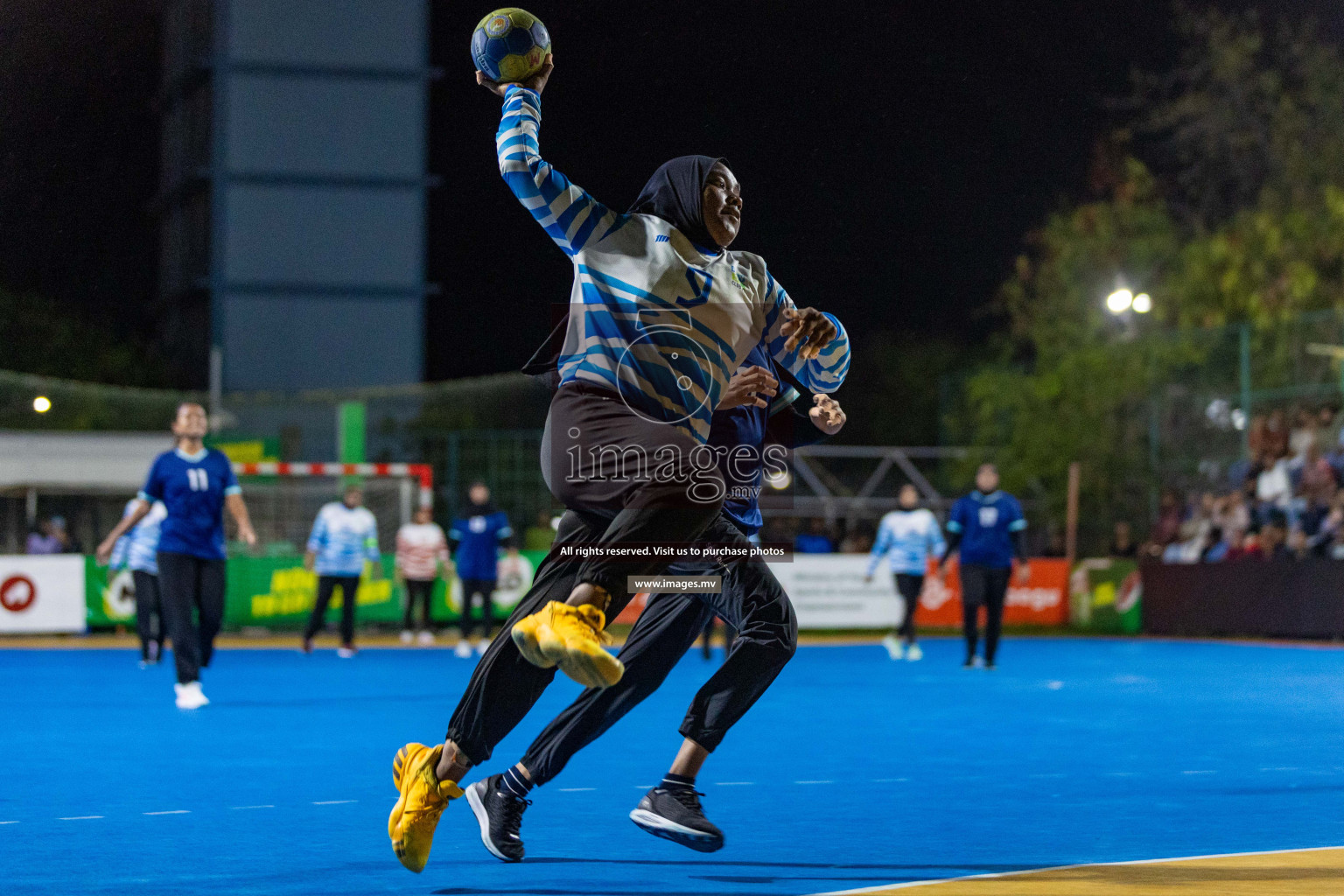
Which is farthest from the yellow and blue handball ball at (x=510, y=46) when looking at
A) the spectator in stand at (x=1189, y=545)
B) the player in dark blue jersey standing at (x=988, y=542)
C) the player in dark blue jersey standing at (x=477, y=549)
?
the spectator in stand at (x=1189, y=545)

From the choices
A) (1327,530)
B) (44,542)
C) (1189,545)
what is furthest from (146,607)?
(1189,545)

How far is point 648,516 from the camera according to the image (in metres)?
4.43

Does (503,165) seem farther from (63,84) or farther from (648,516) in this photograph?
(63,84)

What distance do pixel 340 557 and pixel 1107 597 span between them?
1178cm

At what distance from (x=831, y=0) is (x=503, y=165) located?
3.33 m

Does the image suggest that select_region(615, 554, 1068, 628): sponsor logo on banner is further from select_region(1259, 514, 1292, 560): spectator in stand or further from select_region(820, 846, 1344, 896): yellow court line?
select_region(820, 846, 1344, 896): yellow court line

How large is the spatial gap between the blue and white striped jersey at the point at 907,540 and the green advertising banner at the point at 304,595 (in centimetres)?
562

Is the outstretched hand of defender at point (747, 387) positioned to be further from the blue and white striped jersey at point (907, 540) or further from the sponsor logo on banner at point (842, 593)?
the sponsor logo on banner at point (842, 593)

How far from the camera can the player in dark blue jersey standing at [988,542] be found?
1534cm

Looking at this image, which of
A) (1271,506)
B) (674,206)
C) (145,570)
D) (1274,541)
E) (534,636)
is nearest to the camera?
(534,636)

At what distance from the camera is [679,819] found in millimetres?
5039

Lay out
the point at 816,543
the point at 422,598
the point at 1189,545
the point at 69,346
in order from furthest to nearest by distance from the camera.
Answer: the point at 69,346 < the point at 816,543 < the point at 1189,545 < the point at 422,598

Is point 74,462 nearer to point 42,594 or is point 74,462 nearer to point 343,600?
point 42,594

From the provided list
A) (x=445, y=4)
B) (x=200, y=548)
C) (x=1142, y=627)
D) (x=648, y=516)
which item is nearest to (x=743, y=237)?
(x=648, y=516)
